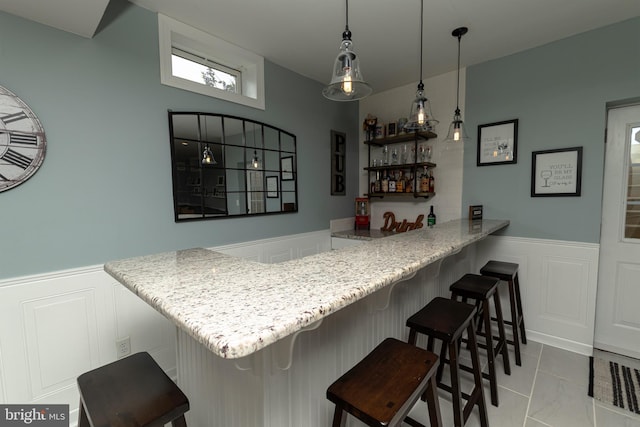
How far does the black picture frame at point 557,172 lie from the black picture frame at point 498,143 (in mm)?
181

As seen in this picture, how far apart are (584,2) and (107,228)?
11.4 ft

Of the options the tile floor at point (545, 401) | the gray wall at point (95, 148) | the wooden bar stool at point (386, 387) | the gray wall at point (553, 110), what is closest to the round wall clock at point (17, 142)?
the gray wall at point (95, 148)

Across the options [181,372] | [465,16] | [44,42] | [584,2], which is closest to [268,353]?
[181,372]

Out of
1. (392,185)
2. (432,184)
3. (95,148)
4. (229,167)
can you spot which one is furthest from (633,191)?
(95,148)

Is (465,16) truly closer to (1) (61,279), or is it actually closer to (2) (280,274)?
(2) (280,274)

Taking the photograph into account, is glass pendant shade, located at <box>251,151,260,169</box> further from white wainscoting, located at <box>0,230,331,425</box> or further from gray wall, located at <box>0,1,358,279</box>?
white wainscoting, located at <box>0,230,331,425</box>

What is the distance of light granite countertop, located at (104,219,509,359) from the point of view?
56 centimetres

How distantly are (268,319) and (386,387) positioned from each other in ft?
1.92

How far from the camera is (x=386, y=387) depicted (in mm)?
909

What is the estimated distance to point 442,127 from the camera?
2.92 meters

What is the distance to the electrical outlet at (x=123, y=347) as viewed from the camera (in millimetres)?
1783

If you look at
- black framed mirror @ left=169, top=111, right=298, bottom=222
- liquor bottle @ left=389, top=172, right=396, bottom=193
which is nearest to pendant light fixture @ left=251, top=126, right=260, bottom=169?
black framed mirror @ left=169, top=111, right=298, bottom=222

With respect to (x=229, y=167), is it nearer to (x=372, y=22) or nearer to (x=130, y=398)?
(x=372, y=22)

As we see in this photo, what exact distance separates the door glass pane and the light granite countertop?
196 centimetres
